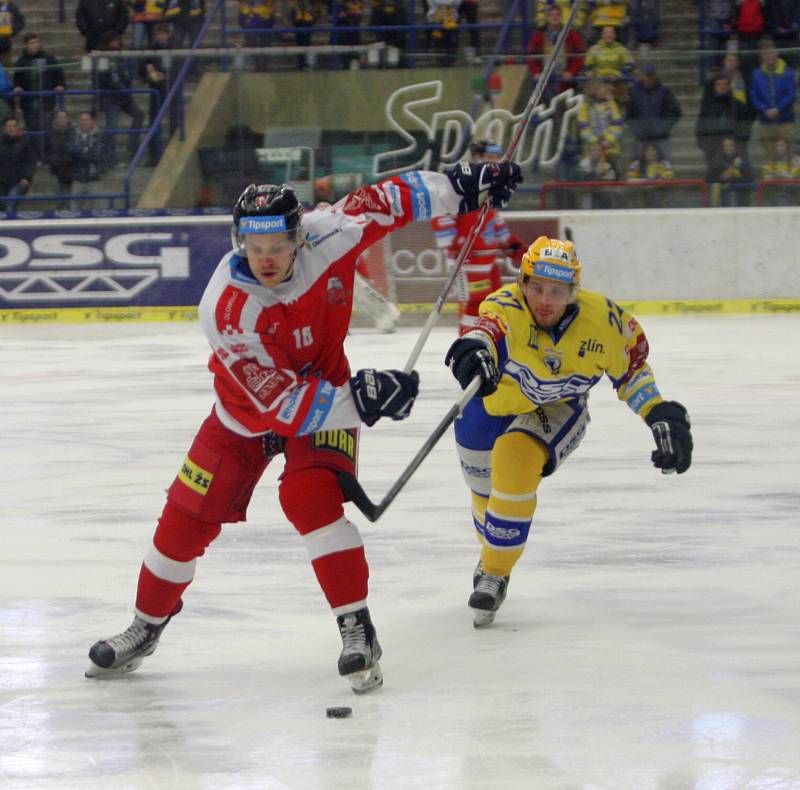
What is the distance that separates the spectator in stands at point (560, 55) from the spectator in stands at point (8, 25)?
4.86 meters

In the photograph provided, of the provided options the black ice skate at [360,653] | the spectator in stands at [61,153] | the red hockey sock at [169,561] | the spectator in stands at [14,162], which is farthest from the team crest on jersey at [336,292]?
the spectator in stands at [14,162]

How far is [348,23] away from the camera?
47.2 ft

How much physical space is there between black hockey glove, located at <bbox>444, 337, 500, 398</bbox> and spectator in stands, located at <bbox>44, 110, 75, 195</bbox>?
33.3 ft

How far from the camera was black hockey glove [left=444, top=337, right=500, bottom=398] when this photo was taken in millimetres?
3674

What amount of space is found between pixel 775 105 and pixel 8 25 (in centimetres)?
722

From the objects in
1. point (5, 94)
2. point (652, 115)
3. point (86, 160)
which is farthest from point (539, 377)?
point (5, 94)

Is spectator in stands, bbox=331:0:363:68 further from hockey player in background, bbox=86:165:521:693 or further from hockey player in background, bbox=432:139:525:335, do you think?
hockey player in background, bbox=86:165:521:693

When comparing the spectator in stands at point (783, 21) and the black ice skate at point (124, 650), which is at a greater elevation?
the black ice skate at point (124, 650)

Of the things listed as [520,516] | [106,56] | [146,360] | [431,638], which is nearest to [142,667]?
[431,638]

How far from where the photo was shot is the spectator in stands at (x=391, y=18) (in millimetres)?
14188

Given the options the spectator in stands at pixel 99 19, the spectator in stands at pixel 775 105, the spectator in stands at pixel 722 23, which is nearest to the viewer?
the spectator in stands at pixel 775 105

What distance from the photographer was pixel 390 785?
2.80 m

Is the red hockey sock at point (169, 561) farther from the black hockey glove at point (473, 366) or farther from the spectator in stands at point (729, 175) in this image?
the spectator in stands at point (729, 175)

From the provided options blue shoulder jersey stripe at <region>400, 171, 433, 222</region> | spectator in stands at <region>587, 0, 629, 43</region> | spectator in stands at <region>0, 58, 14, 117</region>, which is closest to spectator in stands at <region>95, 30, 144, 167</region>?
spectator in stands at <region>0, 58, 14, 117</region>
